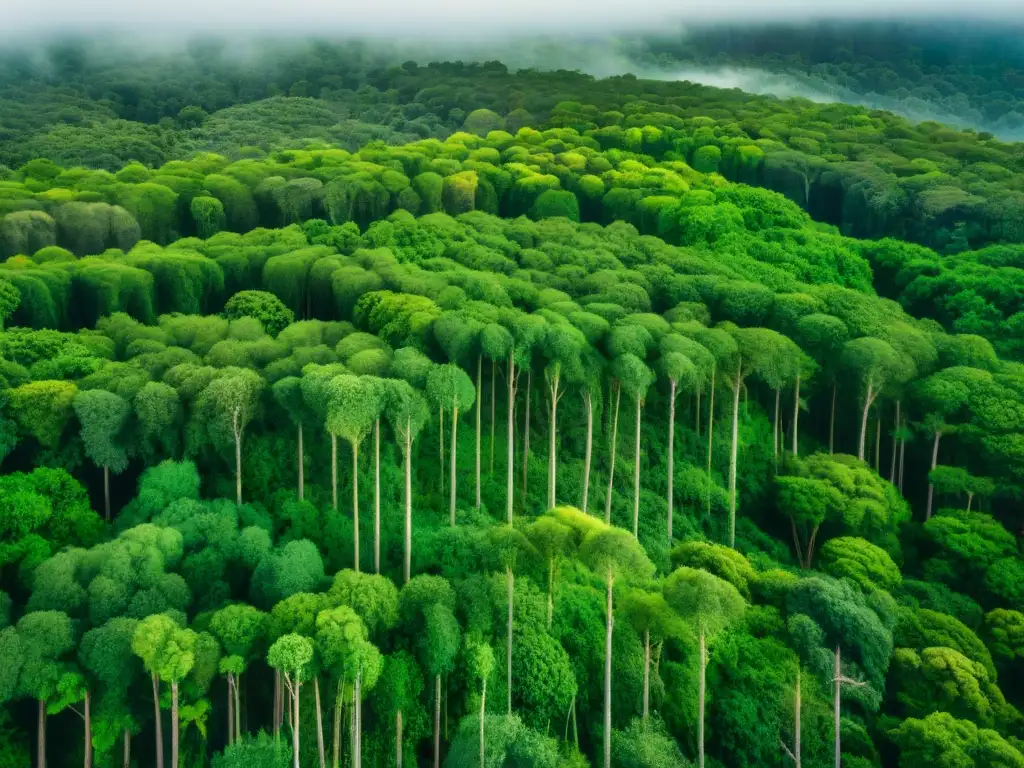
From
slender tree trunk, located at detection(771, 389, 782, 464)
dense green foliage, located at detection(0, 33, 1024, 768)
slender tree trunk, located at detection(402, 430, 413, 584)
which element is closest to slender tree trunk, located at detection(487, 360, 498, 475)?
dense green foliage, located at detection(0, 33, 1024, 768)

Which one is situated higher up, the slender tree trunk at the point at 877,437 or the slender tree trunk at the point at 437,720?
the slender tree trunk at the point at 877,437

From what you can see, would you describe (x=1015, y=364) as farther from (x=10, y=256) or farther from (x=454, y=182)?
(x=10, y=256)

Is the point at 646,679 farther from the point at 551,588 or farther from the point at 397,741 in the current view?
the point at 397,741

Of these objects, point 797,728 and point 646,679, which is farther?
point 646,679

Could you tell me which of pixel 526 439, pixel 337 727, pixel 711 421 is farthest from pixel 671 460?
pixel 337 727

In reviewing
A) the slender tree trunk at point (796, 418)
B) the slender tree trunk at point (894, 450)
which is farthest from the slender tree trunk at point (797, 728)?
the slender tree trunk at point (894, 450)

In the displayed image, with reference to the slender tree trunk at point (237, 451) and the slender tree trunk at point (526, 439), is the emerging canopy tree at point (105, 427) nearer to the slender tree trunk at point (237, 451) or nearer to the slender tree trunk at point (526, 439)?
the slender tree trunk at point (237, 451)
